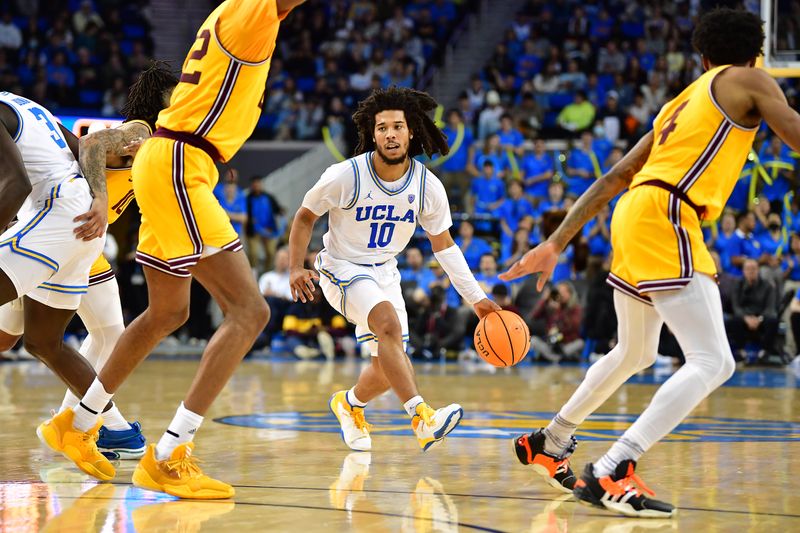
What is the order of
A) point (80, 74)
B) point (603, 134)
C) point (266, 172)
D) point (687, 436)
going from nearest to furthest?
point (687, 436) → point (603, 134) → point (266, 172) → point (80, 74)

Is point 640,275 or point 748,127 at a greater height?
point 748,127

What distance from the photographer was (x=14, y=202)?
530 centimetres

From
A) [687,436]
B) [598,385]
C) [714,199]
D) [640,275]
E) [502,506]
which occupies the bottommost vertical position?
[687,436]

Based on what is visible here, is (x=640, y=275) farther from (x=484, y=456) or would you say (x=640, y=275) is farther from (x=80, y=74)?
(x=80, y=74)

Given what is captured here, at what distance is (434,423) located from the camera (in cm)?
580

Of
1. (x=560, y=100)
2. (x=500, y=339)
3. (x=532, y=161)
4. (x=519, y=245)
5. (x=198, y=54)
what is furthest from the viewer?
(x=560, y=100)

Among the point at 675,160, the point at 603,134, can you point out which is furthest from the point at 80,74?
the point at 675,160

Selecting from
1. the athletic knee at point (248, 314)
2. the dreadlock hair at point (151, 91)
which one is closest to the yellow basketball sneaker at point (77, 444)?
the athletic knee at point (248, 314)

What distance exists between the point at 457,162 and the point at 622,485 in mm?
13898

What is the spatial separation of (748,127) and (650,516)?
5.58ft

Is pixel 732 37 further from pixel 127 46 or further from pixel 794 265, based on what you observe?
pixel 127 46

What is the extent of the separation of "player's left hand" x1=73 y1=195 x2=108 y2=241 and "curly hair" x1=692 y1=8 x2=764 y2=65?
305 cm

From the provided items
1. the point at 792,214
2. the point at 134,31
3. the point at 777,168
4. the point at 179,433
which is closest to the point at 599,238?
the point at 792,214

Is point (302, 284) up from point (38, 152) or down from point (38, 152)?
down
